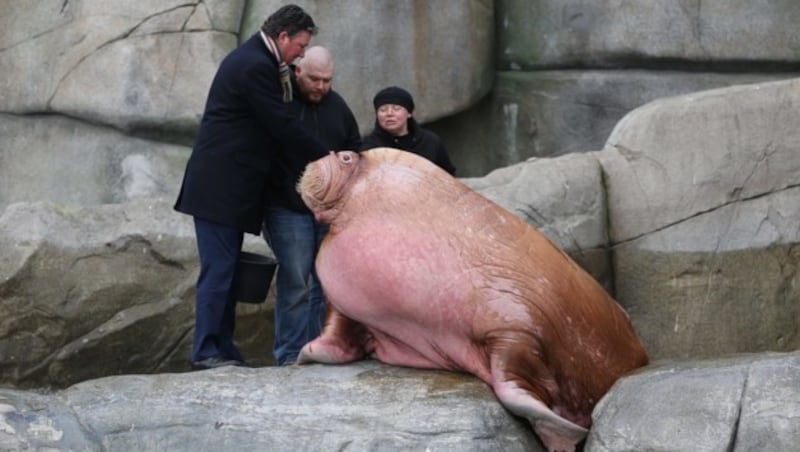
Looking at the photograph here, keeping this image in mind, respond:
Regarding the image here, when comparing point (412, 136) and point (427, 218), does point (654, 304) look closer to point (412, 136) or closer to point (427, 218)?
point (412, 136)

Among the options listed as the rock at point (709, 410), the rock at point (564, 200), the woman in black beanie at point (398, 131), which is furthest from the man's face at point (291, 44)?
the rock at point (709, 410)

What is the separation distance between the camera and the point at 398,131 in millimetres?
7105

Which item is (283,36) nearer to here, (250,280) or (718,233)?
(250,280)

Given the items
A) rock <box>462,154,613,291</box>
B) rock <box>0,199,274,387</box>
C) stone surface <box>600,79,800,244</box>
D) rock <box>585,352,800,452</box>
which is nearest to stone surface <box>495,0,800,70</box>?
stone surface <box>600,79,800,244</box>

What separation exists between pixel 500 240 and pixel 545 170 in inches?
87.1

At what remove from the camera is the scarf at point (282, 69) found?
616 centimetres

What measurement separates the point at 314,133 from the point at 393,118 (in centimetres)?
72

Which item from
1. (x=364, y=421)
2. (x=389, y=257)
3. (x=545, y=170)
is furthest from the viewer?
(x=545, y=170)

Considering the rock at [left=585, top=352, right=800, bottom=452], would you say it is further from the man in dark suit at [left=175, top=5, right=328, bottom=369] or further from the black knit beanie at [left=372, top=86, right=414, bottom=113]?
the black knit beanie at [left=372, top=86, right=414, bottom=113]

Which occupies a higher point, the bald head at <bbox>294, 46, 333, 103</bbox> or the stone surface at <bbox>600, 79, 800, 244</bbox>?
the bald head at <bbox>294, 46, 333, 103</bbox>

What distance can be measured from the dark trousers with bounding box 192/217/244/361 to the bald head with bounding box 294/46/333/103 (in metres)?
0.67

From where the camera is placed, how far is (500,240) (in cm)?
555

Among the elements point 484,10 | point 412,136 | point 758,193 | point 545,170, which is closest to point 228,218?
point 412,136

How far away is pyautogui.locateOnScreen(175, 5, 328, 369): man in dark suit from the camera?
608cm
